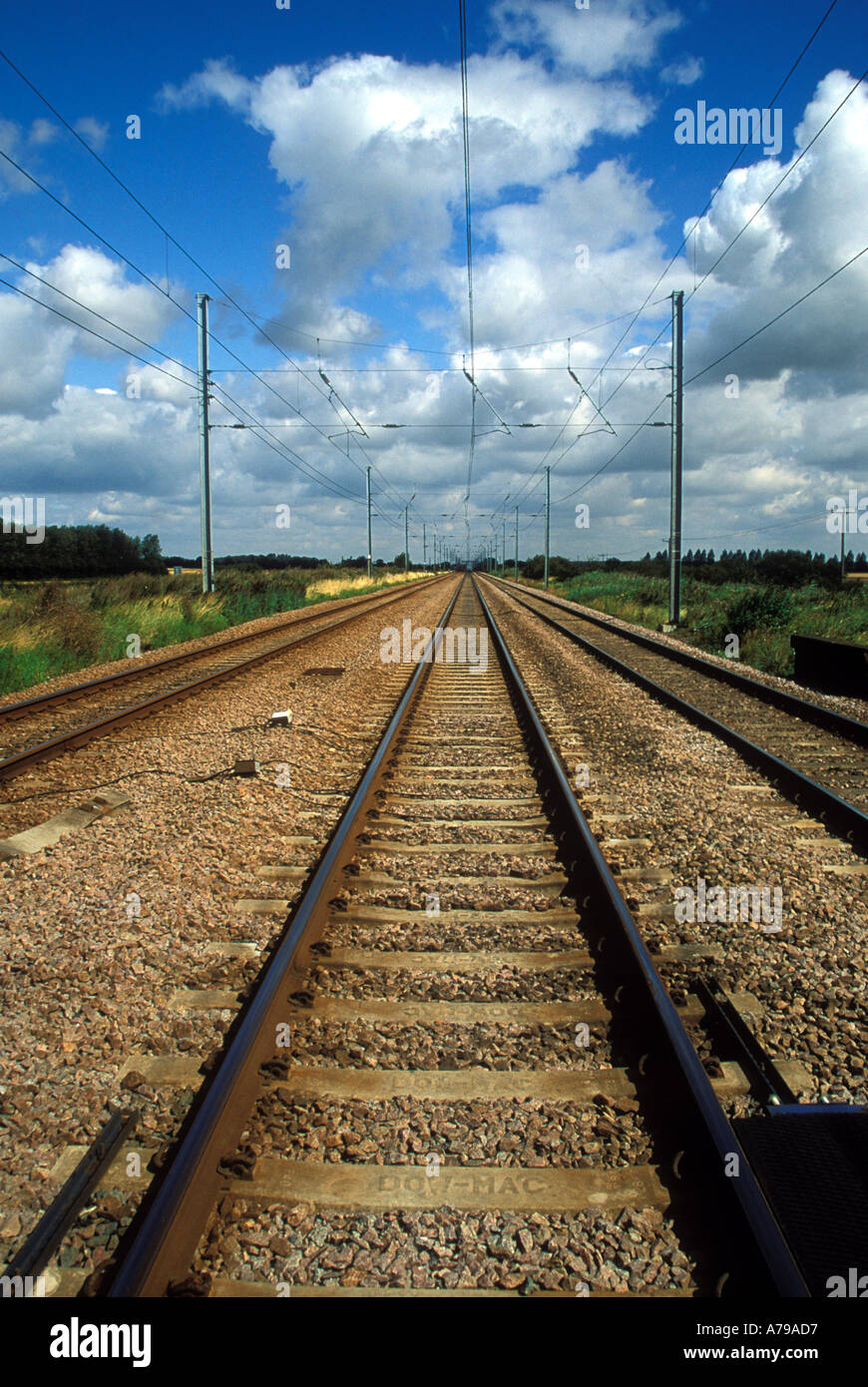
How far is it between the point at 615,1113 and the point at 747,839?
3.24 metres

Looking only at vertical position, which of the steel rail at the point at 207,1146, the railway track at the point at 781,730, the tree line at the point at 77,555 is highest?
the tree line at the point at 77,555

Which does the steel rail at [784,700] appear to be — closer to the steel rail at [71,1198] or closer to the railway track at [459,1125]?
the railway track at [459,1125]

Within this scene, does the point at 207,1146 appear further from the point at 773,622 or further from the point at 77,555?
the point at 77,555

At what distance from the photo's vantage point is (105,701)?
439 inches

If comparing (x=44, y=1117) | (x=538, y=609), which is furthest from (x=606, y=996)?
(x=538, y=609)

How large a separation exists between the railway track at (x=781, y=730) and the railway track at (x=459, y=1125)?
8.96ft

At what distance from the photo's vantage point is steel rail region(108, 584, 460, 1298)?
195cm

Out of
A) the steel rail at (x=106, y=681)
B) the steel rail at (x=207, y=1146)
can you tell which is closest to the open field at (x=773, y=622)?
the steel rail at (x=106, y=681)

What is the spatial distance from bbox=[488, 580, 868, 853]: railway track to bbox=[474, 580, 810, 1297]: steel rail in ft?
7.35

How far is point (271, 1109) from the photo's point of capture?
267 cm

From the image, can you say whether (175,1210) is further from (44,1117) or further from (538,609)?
(538,609)

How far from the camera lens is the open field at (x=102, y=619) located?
14758 millimetres

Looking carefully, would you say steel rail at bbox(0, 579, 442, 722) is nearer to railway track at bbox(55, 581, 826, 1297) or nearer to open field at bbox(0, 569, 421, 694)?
open field at bbox(0, 569, 421, 694)

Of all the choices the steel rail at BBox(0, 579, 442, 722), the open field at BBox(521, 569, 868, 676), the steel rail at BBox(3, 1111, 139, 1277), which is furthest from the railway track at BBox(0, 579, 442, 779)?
the open field at BBox(521, 569, 868, 676)
